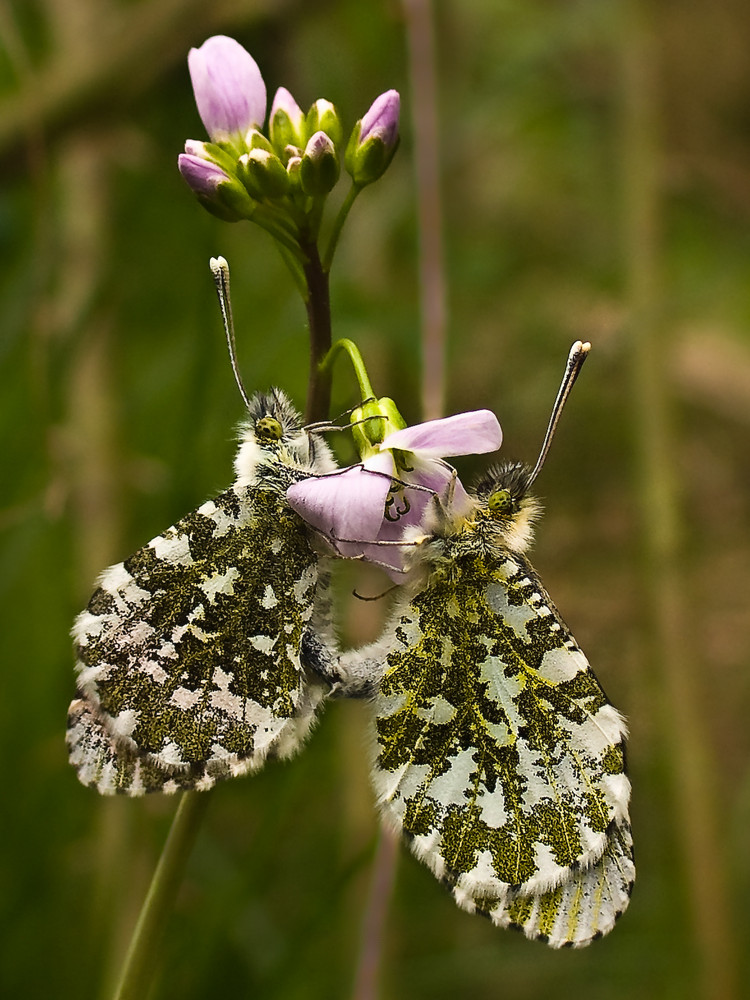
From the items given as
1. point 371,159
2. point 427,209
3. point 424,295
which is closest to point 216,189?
point 371,159

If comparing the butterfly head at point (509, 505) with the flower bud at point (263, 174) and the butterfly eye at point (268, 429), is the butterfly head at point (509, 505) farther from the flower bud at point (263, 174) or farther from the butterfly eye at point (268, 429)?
the flower bud at point (263, 174)

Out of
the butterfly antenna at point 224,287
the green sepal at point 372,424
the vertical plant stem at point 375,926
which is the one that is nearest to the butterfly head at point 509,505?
the green sepal at point 372,424

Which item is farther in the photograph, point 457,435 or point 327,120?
point 327,120

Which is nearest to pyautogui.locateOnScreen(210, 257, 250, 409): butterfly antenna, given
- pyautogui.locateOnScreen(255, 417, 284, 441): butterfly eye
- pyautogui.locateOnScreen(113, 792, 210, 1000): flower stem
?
pyautogui.locateOnScreen(255, 417, 284, 441): butterfly eye

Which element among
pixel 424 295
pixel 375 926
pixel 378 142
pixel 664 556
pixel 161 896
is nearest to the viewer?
pixel 161 896

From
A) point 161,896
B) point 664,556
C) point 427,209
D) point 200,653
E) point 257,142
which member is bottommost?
point 161,896

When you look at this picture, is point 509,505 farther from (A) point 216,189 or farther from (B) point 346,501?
(A) point 216,189

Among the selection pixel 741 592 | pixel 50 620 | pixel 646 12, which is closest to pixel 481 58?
pixel 646 12

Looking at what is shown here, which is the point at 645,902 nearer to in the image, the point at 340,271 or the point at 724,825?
the point at 724,825
